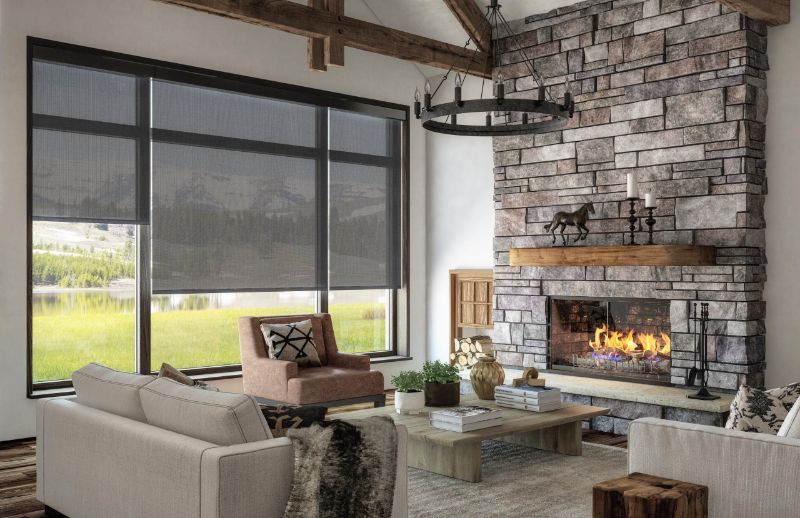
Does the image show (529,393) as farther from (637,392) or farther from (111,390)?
(111,390)

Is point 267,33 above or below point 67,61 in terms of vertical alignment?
above

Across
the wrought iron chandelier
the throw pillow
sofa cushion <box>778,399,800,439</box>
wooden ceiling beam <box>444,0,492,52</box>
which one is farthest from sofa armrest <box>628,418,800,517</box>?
wooden ceiling beam <box>444,0,492,52</box>

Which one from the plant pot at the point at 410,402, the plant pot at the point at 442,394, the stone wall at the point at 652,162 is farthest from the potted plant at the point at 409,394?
the stone wall at the point at 652,162

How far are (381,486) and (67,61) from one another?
15.0 ft

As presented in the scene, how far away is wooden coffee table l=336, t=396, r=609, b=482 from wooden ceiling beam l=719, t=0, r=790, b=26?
286 centimetres

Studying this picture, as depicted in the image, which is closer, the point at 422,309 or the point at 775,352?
the point at 775,352

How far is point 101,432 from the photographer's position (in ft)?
11.2

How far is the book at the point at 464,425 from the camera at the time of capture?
454cm

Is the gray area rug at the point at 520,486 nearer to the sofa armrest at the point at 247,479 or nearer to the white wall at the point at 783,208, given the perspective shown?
the sofa armrest at the point at 247,479

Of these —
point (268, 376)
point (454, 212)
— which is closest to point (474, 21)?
point (454, 212)

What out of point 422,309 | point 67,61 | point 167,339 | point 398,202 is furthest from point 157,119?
point 422,309

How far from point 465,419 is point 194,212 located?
3402mm

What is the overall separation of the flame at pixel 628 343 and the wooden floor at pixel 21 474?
759 millimetres

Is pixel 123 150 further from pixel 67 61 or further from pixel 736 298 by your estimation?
pixel 736 298
